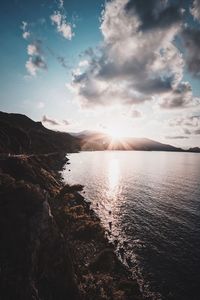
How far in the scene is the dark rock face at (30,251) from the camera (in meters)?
16.4

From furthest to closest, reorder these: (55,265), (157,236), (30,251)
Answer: (157,236), (55,265), (30,251)

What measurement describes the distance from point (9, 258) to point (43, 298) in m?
4.80

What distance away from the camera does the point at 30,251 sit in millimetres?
18672

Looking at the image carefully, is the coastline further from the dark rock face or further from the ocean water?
the ocean water

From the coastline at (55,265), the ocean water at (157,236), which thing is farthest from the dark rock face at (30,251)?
the ocean water at (157,236)

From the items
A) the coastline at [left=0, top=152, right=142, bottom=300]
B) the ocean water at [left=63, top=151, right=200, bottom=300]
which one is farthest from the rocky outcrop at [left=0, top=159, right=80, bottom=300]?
the ocean water at [left=63, top=151, right=200, bottom=300]

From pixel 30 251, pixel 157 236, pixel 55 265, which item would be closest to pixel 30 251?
pixel 30 251

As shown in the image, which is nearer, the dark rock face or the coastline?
the dark rock face

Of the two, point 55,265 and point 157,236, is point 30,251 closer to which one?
point 55,265

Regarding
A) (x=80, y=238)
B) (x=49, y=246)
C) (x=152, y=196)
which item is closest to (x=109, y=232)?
(x=80, y=238)

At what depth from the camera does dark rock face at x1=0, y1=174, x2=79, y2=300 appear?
16.4m

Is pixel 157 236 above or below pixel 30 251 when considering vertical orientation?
below

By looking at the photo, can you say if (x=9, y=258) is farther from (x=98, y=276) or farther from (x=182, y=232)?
(x=182, y=232)

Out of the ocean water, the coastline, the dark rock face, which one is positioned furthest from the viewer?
the ocean water
